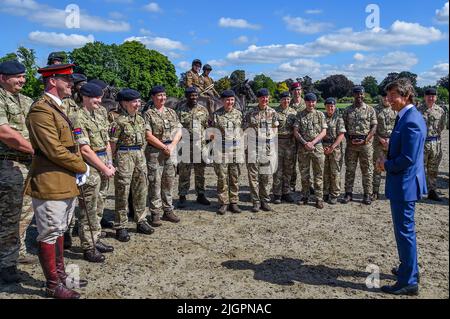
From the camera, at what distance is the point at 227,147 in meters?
6.52

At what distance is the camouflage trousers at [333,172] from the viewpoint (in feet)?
23.1

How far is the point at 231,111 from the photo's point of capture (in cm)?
661

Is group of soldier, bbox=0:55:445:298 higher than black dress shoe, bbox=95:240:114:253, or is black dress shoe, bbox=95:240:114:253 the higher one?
group of soldier, bbox=0:55:445:298

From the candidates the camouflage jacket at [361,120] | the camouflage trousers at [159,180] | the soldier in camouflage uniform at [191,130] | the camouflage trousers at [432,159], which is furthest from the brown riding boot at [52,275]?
the camouflage trousers at [432,159]

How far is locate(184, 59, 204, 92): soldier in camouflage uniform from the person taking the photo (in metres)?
12.3

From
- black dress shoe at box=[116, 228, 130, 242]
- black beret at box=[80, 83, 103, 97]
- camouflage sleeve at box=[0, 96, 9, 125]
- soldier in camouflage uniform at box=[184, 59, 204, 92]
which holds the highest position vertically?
soldier in camouflage uniform at box=[184, 59, 204, 92]

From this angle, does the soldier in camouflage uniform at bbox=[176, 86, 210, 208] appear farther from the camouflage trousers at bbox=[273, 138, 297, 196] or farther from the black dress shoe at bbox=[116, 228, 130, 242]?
the black dress shoe at bbox=[116, 228, 130, 242]

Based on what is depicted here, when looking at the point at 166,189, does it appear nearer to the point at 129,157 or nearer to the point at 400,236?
the point at 129,157

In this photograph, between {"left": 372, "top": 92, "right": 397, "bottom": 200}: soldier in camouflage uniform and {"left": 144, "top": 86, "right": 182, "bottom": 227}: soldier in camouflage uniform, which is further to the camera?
{"left": 372, "top": 92, "right": 397, "bottom": 200}: soldier in camouflage uniform

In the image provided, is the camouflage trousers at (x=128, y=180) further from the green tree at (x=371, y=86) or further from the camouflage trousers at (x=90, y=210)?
the green tree at (x=371, y=86)

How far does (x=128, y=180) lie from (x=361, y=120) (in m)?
4.38

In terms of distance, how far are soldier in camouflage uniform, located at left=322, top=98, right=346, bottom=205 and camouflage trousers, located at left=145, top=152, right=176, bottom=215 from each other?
295 centimetres

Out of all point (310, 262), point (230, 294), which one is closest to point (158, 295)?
point (230, 294)

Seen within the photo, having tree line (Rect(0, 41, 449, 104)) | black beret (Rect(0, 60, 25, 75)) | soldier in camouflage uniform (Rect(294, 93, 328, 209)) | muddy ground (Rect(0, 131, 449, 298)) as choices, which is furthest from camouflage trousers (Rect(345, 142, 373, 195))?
tree line (Rect(0, 41, 449, 104))
